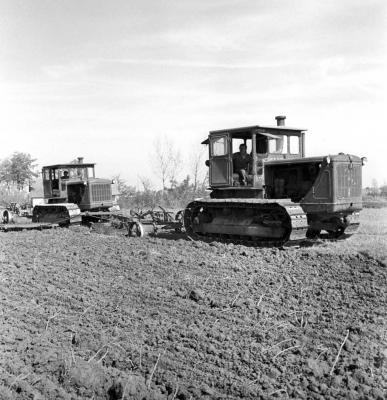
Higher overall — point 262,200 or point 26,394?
point 262,200

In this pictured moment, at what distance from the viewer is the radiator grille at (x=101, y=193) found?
1677cm

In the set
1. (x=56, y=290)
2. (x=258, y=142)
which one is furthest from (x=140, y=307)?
(x=258, y=142)

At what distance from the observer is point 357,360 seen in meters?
4.59

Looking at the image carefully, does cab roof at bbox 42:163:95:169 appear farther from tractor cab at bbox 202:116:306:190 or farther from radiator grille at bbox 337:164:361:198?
radiator grille at bbox 337:164:361:198

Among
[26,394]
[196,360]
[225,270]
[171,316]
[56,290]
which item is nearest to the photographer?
[26,394]

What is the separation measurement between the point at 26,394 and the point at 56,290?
2705mm

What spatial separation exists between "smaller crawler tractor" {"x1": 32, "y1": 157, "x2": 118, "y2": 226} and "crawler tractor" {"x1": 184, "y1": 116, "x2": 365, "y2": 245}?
217 inches

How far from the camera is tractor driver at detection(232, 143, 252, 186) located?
1137 centimetres

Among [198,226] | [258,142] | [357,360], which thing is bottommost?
[357,360]

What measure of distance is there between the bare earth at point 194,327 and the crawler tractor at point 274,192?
1938mm

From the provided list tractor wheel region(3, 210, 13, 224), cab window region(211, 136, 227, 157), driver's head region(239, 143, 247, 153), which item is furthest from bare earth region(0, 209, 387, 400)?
tractor wheel region(3, 210, 13, 224)

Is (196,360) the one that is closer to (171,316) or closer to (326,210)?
(171,316)

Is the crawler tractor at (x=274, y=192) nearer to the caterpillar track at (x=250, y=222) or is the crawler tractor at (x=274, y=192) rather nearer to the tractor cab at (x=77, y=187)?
the caterpillar track at (x=250, y=222)

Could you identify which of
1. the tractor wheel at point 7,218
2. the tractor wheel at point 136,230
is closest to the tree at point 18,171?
the tractor wheel at point 7,218
